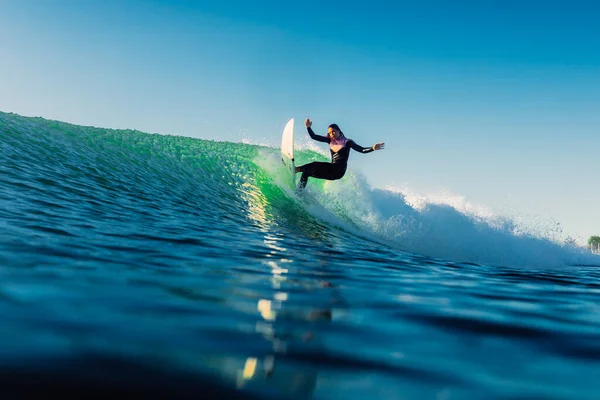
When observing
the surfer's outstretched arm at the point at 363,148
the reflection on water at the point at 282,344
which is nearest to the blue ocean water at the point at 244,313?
the reflection on water at the point at 282,344

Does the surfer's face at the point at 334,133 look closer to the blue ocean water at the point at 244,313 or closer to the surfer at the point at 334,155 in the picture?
the surfer at the point at 334,155

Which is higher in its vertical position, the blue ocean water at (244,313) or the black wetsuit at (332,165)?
the black wetsuit at (332,165)

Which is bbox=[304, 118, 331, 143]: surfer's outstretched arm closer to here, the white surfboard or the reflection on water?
the white surfboard

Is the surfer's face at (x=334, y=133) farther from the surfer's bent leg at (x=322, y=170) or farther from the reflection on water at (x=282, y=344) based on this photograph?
the reflection on water at (x=282, y=344)

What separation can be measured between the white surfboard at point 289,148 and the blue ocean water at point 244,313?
442cm

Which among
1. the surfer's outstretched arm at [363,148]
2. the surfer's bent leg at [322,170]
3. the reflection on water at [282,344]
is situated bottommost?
the reflection on water at [282,344]

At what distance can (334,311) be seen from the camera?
3211 mm

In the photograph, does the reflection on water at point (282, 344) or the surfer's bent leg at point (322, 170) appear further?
the surfer's bent leg at point (322, 170)

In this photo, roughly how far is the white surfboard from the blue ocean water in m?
4.42

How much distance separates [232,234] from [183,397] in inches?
203

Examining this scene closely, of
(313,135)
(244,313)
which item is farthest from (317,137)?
(244,313)

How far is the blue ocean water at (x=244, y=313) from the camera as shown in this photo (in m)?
1.92

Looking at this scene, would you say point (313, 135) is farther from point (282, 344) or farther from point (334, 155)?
point (282, 344)

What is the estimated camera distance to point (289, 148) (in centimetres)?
1263
